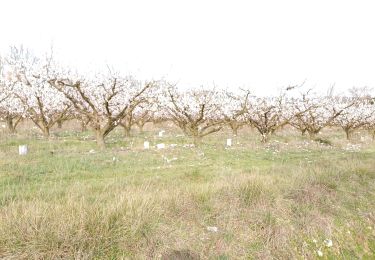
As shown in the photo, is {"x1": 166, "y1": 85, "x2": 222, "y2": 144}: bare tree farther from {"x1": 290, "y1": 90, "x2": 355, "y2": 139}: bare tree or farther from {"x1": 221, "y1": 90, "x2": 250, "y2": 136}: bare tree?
{"x1": 290, "y1": 90, "x2": 355, "y2": 139}: bare tree

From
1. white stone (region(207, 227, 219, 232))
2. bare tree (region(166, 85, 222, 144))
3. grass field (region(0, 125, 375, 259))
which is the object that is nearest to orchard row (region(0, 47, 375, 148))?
bare tree (region(166, 85, 222, 144))

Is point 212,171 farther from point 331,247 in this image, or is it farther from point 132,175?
point 331,247

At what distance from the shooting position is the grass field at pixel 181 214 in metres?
4.11

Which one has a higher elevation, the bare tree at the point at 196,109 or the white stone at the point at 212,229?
the bare tree at the point at 196,109

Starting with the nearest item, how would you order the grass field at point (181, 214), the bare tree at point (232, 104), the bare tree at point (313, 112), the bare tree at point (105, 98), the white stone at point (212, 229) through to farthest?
the grass field at point (181, 214)
the white stone at point (212, 229)
the bare tree at point (105, 98)
the bare tree at point (313, 112)
the bare tree at point (232, 104)

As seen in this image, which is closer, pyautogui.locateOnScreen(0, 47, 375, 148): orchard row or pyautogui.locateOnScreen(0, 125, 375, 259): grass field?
pyautogui.locateOnScreen(0, 125, 375, 259): grass field

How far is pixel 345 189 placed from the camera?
318 inches

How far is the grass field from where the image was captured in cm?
411

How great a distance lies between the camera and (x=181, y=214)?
5.55 m

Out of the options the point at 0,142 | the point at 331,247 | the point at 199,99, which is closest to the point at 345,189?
the point at 331,247

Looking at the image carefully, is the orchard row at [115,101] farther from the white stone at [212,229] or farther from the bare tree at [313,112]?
the white stone at [212,229]

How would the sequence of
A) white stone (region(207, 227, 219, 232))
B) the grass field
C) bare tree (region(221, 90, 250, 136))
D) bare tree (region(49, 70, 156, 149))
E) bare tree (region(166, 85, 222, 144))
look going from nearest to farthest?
the grass field → white stone (region(207, 227, 219, 232)) → bare tree (region(49, 70, 156, 149)) → bare tree (region(166, 85, 222, 144)) → bare tree (region(221, 90, 250, 136))

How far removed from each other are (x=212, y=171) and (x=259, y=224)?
4595 millimetres

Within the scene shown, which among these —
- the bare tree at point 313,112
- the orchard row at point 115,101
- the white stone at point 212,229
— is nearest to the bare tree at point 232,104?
the orchard row at point 115,101
